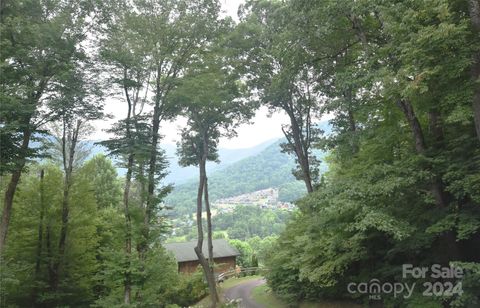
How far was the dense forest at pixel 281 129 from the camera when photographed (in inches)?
328

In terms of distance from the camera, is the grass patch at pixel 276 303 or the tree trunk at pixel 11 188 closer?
the tree trunk at pixel 11 188

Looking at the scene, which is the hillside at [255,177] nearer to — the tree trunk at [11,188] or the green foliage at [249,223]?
the green foliage at [249,223]

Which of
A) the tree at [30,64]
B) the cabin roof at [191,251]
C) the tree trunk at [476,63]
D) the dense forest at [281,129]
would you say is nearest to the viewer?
the tree trunk at [476,63]

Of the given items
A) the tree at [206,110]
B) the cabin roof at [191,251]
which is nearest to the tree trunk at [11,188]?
the tree at [206,110]

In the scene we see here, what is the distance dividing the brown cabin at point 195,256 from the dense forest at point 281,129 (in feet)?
49.0

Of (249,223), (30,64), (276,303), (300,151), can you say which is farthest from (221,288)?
(249,223)

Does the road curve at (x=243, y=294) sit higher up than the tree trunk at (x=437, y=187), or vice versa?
the tree trunk at (x=437, y=187)

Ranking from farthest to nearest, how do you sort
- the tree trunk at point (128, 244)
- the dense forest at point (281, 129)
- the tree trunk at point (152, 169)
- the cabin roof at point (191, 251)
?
the cabin roof at point (191, 251) → the tree trunk at point (152, 169) → the tree trunk at point (128, 244) → the dense forest at point (281, 129)

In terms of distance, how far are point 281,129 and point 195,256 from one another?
73.2 feet

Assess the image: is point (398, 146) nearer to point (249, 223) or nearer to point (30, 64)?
point (30, 64)

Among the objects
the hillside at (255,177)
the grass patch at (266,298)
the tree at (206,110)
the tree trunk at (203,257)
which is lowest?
the grass patch at (266,298)

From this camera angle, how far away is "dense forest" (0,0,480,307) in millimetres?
8344

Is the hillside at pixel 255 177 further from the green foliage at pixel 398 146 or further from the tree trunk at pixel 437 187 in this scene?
the tree trunk at pixel 437 187

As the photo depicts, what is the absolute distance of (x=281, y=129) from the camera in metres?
20.7
